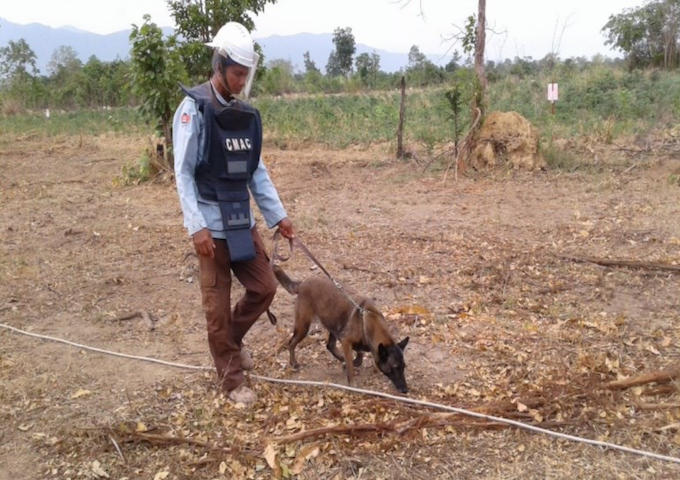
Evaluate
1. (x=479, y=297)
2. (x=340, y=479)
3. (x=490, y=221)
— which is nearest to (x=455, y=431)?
(x=340, y=479)

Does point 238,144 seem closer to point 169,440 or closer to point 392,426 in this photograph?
point 169,440

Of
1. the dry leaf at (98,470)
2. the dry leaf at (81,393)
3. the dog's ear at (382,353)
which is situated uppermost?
the dog's ear at (382,353)

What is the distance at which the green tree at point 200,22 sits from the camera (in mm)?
12906

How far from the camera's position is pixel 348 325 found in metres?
4.19

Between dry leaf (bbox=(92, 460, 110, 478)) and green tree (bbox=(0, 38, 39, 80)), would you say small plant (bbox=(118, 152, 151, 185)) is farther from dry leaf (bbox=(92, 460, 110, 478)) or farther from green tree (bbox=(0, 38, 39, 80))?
green tree (bbox=(0, 38, 39, 80))

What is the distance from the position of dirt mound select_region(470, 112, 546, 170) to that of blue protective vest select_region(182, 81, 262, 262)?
7.89 metres

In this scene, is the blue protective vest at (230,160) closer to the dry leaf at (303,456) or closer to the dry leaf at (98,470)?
the dry leaf at (303,456)

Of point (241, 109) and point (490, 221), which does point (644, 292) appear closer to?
point (490, 221)

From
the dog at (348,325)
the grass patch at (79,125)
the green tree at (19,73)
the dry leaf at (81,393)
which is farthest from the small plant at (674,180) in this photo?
the green tree at (19,73)

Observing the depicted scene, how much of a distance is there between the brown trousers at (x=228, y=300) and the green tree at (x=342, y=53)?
140ft

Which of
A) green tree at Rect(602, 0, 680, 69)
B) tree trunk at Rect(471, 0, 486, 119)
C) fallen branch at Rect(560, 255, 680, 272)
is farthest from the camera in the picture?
green tree at Rect(602, 0, 680, 69)

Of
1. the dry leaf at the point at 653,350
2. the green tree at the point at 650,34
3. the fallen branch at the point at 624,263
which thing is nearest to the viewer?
the dry leaf at the point at 653,350

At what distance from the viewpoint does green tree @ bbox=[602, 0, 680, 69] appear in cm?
2797

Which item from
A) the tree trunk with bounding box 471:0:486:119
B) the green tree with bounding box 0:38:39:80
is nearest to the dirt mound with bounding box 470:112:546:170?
the tree trunk with bounding box 471:0:486:119
